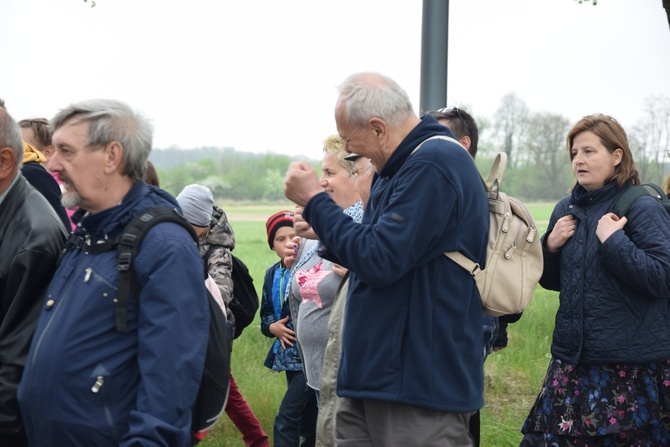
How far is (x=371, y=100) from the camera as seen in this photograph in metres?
2.87

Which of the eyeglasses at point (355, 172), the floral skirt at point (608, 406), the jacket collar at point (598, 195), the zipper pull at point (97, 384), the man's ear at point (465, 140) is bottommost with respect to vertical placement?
the floral skirt at point (608, 406)

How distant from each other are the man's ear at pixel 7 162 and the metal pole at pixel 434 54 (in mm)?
2506

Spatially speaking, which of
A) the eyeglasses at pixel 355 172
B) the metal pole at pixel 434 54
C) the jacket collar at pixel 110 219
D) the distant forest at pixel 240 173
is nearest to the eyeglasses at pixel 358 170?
the eyeglasses at pixel 355 172

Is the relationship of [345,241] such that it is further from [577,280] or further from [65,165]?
[577,280]

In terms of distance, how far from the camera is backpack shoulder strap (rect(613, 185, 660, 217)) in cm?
425

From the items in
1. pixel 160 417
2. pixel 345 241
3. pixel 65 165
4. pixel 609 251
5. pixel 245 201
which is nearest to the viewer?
pixel 160 417

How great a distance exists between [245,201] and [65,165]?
641cm

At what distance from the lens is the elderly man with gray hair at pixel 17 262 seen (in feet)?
8.42

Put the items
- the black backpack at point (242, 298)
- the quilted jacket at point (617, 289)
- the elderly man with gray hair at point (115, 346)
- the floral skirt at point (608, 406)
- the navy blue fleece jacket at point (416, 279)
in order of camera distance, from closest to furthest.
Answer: the elderly man with gray hair at point (115, 346)
the navy blue fleece jacket at point (416, 279)
the quilted jacket at point (617, 289)
the floral skirt at point (608, 406)
the black backpack at point (242, 298)

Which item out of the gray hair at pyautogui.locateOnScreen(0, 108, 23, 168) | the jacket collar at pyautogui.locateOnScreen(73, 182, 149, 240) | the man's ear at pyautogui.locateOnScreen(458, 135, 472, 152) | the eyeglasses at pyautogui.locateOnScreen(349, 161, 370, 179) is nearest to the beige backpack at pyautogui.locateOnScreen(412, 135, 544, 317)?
the eyeglasses at pyautogui.locateOnScreen(349, 161, 370, 179)

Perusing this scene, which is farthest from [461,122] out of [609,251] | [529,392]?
[529,392]

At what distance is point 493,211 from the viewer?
332cm

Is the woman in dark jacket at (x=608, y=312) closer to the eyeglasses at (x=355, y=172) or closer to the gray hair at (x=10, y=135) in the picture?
the eyeglasses at (x=355, y=172)

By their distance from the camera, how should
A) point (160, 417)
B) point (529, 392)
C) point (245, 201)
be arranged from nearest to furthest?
point (160, 417), point (529, 392), point (245, 201)
